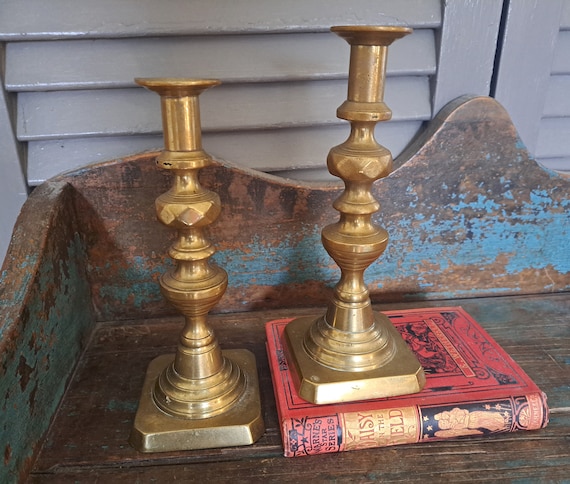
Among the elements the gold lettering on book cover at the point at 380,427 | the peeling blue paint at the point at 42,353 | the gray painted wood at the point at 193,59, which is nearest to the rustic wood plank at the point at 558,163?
the gray painted wood at the point at 193,59

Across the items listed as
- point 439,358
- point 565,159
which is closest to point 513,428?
point 439,358

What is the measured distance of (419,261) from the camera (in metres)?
0.87

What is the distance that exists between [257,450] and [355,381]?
0.15 metres

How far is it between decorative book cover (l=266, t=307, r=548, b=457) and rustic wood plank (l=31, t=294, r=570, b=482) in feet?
0.06

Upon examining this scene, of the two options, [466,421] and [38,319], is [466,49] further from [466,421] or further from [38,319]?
[38,319]

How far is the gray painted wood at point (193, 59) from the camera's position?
28.7 inches

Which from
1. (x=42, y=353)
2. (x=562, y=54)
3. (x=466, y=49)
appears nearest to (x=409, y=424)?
(x=42, y=353)

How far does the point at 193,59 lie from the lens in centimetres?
76

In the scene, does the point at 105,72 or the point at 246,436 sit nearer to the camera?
the point at 246,436

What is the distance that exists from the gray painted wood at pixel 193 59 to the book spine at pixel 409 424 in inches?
20.1

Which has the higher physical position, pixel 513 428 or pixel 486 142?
pixel 486 142

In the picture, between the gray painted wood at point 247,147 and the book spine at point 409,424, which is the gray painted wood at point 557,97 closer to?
the gray painted wood at point 247,147

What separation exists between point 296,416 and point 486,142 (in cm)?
54

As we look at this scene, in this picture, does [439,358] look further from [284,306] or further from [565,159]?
[565,159]
